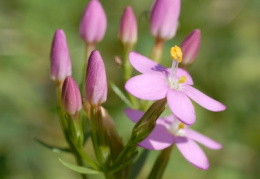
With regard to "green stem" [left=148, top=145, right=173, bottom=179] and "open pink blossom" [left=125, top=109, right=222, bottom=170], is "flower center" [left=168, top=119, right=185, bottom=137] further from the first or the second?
"green stem" [left=148, top=145, right=173, bottom=179]

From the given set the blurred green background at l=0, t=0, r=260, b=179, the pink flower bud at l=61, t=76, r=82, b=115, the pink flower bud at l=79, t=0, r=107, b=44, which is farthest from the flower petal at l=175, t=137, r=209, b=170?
the blurred green background at l=0, t=0, r=260, b=179

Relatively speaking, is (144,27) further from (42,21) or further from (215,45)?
Answer: (42,21)

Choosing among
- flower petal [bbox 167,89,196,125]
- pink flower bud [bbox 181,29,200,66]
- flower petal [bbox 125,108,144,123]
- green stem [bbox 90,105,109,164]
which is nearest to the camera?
flower petal [bbox 167,89,196,125]

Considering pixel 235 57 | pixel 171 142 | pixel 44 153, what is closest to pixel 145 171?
pixel 44 153

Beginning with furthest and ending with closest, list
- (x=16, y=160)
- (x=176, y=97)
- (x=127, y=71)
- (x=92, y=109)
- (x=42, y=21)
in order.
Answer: (x=42, y=21), (x=16, y=160), (x=127, y=71), (x=92, y=109), (x=176, y=97)

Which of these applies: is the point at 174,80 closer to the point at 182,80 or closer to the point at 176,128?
the point at 182,80

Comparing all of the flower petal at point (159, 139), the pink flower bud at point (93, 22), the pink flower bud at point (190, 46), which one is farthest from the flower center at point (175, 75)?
the pink flower bud at point (93, 22)
